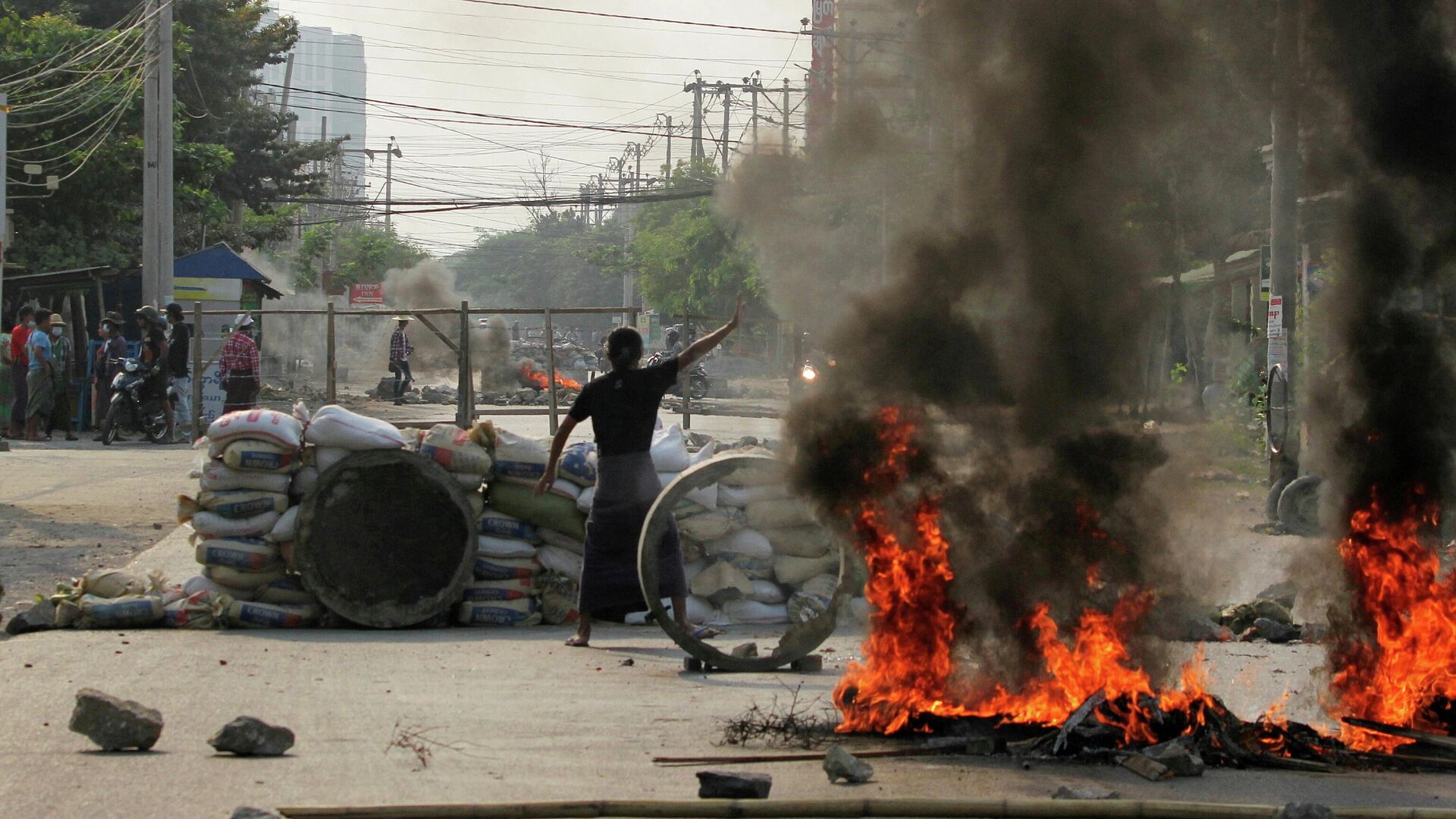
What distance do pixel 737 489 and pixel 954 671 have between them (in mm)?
3140

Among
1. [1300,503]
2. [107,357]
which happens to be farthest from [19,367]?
[1300,503]

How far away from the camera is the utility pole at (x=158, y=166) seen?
23.3m

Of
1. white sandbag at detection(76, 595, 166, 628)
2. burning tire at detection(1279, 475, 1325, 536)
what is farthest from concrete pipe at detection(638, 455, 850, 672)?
burning tire at detection(1279, 475, 1325, 536)

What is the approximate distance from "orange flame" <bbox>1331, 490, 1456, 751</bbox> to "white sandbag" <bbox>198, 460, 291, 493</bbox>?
5.21 meters

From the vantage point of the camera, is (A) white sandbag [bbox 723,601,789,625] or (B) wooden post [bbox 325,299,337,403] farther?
(B) wooden post [bbox 325,299,337,403]

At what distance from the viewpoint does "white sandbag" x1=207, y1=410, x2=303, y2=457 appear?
7863 mm

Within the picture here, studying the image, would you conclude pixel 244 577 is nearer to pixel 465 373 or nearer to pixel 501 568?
pixel 501 568

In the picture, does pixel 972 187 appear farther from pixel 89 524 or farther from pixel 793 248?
pixel 793 248

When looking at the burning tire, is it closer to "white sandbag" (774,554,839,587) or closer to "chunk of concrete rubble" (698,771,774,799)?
"white sandbag" (774,554,839,587)

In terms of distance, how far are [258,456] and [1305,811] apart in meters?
5.70

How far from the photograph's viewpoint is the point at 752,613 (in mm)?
8039

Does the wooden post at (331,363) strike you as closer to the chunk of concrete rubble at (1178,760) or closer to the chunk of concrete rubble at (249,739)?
the chunk of concrete rubble at (249,739)

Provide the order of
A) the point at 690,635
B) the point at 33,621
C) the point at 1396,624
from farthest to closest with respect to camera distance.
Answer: the point at 33,621
the point at 690,635
the point at 1396,624

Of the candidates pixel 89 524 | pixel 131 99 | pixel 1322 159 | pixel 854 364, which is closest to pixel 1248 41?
pixel 1322 159
